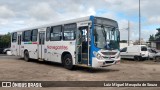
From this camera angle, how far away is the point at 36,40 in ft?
77.0

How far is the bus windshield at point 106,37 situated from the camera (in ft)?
→ 54.6

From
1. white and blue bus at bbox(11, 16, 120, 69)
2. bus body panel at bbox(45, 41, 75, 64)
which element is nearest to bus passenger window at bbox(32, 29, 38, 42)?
white and blue bus at bbox(11, 16, 120, 69)

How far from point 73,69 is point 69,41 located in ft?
6.12

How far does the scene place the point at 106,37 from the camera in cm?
1702

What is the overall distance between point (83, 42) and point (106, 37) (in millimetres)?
1446

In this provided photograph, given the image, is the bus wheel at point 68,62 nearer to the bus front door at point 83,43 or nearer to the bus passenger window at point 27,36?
the bus front door at point 83,43

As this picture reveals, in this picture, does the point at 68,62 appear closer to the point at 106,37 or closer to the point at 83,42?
the point at 83,42

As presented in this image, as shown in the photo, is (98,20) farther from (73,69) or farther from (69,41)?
(73,69)

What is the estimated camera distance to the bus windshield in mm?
16641

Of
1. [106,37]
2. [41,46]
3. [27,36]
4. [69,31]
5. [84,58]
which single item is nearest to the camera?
[106,37]

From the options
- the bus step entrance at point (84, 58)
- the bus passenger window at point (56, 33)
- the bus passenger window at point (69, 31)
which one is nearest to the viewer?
the bus step entrance at point (84, 58)

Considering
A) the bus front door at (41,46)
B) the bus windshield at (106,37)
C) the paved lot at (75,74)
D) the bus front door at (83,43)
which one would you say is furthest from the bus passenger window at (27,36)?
the bus windshield at (106,37)

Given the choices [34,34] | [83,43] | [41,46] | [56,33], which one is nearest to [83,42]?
[83,43]

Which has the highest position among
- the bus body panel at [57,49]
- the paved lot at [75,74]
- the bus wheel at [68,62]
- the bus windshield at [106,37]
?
the bus windshield at [106,37]
